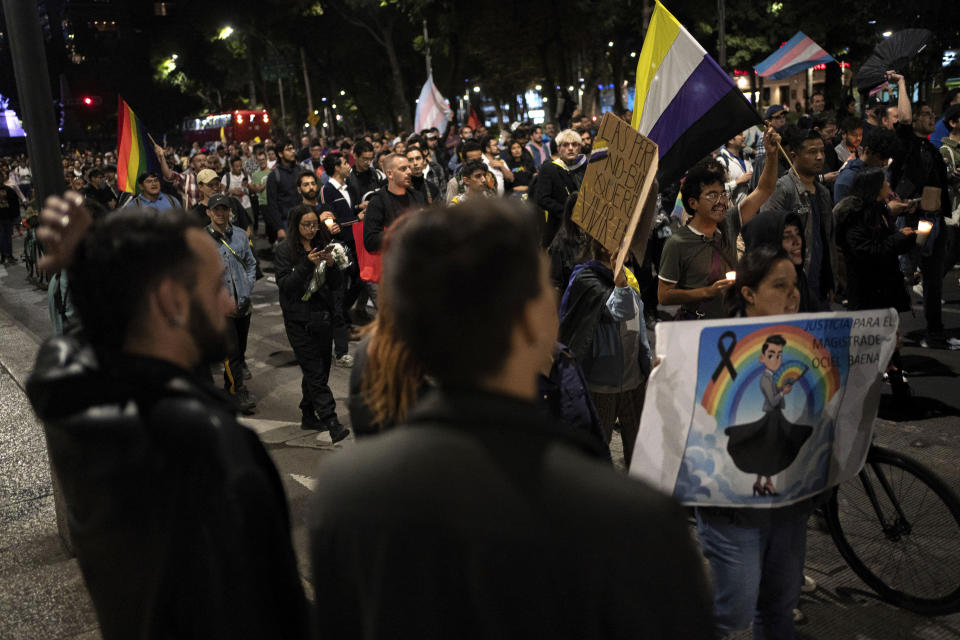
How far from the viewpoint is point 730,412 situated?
310 cm

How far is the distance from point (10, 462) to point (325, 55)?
43.9m

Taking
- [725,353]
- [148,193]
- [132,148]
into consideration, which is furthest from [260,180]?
[725,353]

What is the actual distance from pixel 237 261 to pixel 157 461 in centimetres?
612

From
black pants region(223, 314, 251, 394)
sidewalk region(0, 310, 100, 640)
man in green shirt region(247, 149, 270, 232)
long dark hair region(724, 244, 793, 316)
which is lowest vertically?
sidewalk region(0, 310, 100, 640)

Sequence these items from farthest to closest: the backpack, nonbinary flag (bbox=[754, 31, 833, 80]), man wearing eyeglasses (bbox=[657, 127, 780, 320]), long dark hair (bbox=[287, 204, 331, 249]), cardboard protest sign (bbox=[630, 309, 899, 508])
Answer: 1. nonbinary flag (bbox=[754, 31, 833, 80])
2. the backpack
3. long dark hair (bbox=[287, 204, 331, 249])
4. man wearing eyeglasses (bbox=[657, 127, 780, 320])
5. cardboard protest sign (bbox=[630, 309, 899, 508])

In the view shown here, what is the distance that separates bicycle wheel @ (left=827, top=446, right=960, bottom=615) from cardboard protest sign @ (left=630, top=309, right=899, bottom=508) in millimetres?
912

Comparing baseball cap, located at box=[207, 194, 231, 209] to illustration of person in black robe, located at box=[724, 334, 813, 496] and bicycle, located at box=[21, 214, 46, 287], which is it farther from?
bicycle, located at box=[21, 214, 46, 287]

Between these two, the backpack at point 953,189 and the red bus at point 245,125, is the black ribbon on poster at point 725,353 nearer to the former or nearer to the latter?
the backpack at point 953,189

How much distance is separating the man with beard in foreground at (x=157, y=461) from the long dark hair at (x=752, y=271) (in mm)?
2292

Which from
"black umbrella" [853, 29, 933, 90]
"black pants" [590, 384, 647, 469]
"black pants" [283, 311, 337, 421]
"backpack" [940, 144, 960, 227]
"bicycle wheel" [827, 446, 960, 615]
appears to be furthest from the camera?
"black umbrella" [853, 29, 933, 90]

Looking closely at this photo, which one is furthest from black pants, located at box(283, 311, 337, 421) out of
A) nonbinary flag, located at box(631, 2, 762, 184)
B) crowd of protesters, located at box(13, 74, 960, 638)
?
crowd of protesters, located at box(13, 74, 960, 638)

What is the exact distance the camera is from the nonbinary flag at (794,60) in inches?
605

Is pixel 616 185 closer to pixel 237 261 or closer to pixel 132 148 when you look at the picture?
pixel 237 261

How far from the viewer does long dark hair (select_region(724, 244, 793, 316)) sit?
3.47 metres
